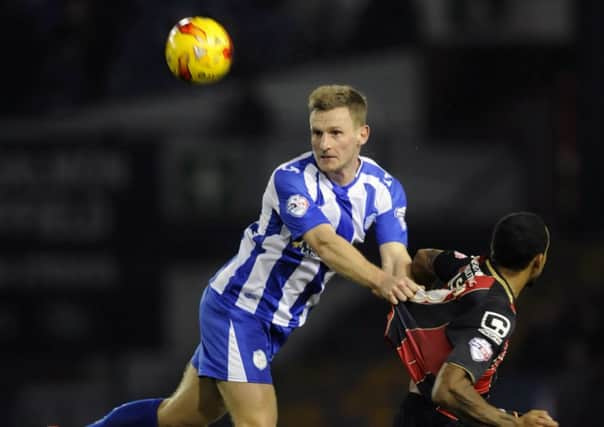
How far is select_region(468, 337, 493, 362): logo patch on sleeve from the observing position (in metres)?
4.53

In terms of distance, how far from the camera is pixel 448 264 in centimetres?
513

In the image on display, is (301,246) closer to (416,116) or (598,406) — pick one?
(598,406)

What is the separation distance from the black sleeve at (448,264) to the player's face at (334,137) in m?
0.62

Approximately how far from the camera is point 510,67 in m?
13.4

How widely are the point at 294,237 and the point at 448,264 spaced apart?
706 millimetres

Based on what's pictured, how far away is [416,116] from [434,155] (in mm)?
815

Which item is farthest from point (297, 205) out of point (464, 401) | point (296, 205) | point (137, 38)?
point (137, 38)

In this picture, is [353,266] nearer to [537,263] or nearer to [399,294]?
[399,294]

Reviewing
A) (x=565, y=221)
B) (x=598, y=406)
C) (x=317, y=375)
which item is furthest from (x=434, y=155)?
(x=598, y=406)

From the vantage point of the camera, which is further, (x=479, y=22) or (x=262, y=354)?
(x=479, y=22)

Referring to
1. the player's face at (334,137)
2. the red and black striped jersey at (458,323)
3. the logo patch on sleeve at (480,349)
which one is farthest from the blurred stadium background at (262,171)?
the logo patch on sleeve at (480,349)

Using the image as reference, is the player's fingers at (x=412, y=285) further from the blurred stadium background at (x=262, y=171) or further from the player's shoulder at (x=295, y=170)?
the blurred stadium background at (x=262, y=171)

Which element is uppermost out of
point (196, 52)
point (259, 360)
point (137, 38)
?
point (137, 38)

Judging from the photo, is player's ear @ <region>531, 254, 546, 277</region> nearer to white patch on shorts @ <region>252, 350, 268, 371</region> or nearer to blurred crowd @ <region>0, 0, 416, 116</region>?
white patch on shorts @ <region>252, 350, 268, 371</region>
